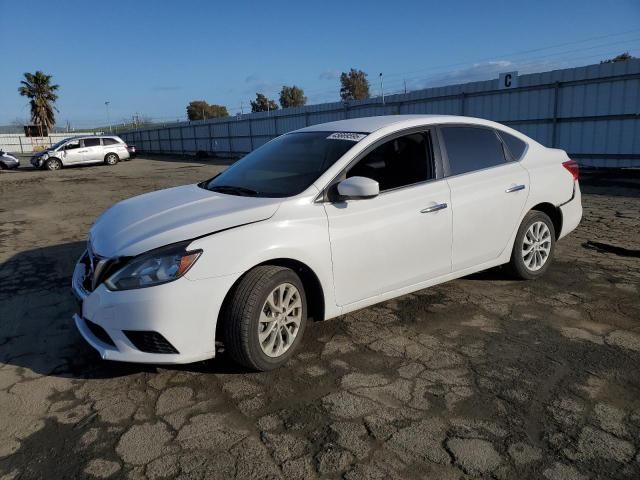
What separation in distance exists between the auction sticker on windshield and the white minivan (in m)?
27.0

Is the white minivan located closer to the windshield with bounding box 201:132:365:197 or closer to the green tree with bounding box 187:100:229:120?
the windshield with bounding box 201:132:365:197

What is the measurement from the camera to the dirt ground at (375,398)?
255 cm

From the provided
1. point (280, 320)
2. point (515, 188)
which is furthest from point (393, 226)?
point (515, 188)

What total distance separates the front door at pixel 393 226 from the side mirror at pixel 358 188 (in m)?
0.12

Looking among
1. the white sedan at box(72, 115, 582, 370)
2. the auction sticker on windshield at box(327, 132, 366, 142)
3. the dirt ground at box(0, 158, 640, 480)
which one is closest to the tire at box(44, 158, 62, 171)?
the dirt ground at box(0, 158, 640, 480)

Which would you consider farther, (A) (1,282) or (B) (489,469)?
(A) (1,282)

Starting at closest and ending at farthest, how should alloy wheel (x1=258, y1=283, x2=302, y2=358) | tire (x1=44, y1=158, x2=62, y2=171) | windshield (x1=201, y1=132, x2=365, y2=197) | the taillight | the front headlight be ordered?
the front headlight
alloy wheel (x1=258, y1=283, x2=302, y2=358)
windshield (x1=201, y1=132, x2=365, y2=197)
the taillight
tire (x1=44, y1=158, x2=62, y2=171)

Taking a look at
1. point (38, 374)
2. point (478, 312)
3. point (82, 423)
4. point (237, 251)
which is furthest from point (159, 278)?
point (478, 312)

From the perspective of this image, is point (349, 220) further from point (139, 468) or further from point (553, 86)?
point (553, 86)

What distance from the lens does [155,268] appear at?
3145 millimetres

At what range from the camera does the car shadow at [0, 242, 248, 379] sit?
11.8 ft

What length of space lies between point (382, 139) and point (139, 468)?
2807 mm

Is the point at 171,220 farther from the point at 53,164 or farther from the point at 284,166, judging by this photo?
the point at 53,164

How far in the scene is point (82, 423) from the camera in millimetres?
2963
